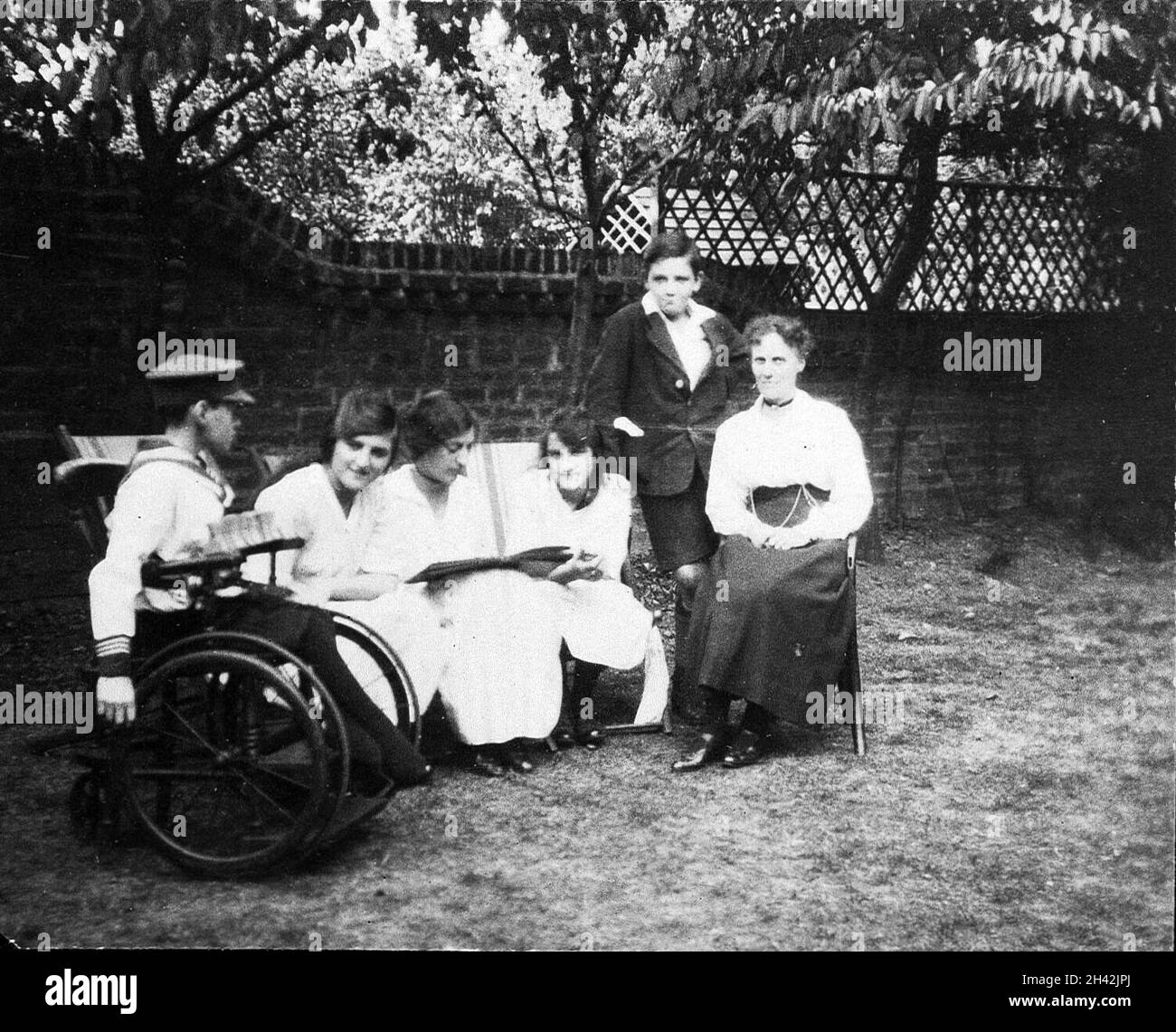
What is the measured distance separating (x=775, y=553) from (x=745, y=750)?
685 millimetres

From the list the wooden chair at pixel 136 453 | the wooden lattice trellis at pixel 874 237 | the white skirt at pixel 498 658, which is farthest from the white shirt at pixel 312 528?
the wooden lattice trellis at pixel 874 237

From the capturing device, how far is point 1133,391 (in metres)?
4.26

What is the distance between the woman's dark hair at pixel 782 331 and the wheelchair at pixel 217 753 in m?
1.76

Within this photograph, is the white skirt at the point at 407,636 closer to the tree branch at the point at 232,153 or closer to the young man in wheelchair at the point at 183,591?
the young man in wheelchair at the point at 183,591

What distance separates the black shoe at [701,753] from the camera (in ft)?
13.1

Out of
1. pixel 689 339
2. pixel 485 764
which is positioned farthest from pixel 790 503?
pixel 485 764

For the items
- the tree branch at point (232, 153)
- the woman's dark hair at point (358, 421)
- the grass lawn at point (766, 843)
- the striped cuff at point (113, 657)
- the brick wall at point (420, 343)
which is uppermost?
the tree branch at point (232, 153)

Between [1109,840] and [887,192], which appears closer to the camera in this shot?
[1109,840]

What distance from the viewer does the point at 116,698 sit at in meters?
3.22

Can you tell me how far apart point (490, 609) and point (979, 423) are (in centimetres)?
213

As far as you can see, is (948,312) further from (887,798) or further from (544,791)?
(544,791)

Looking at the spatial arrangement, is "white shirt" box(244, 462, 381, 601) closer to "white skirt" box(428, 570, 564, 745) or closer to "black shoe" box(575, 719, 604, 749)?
"white skirt" box(428, 570, 564, 745)

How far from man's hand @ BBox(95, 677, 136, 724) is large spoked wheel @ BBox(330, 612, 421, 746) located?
2.09ft
